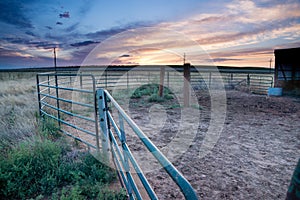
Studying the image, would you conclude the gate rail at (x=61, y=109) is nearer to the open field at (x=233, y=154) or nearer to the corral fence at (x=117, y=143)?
the corral fence at (x=117, y=143)

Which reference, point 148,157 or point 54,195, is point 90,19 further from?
point 54,195

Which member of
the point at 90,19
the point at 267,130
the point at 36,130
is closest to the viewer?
the point at 36,130

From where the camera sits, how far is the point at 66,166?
9.46ft

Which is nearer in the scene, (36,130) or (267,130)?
(36,130)

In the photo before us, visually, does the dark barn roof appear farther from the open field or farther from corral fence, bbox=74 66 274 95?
the open field

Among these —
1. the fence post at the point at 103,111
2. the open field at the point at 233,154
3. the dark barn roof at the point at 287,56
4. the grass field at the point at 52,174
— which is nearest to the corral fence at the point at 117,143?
the fence post at the point at 103,111

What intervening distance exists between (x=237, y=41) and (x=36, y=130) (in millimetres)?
9308

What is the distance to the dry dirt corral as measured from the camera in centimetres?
257

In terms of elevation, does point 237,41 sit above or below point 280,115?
above

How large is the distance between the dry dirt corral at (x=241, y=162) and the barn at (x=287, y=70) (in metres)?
7.33

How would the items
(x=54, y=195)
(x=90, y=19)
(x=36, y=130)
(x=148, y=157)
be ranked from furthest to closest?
1. (x=90, y=19)
2. (x=36, y=130)
3. (x=148, y=157)
4. (x=54, y=195)

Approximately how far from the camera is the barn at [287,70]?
11669 mm

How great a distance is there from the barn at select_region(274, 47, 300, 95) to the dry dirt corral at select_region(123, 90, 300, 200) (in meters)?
7.33

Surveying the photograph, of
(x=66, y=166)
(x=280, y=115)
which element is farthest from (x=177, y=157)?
(x=280, y=115)
